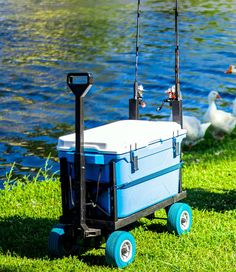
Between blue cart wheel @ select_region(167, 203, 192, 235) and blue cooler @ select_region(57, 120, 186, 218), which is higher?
blue cooler @ select_region(57, 120, 186, 218)

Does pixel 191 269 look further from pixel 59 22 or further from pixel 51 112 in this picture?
pixel 59 22

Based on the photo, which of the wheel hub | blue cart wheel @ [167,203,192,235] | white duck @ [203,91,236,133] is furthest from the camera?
white duck @ [203,91,236,133]

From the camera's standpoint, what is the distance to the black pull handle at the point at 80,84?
478 centimetres

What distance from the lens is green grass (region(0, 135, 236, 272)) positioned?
5004 millimetres

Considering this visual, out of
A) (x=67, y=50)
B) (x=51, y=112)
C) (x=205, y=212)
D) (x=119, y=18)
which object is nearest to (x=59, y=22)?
(x=119, y=18)

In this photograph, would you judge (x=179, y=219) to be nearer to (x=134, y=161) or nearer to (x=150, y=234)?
(x=150, y=234)

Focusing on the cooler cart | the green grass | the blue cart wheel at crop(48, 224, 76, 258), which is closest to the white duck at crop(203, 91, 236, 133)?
the green grass

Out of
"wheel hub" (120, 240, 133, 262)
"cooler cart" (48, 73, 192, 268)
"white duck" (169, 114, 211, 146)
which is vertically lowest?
"white duck" (169, 114, 211, 146)

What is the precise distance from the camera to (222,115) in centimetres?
1100

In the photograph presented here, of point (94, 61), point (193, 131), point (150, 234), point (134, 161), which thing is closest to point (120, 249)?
point (134, 161)

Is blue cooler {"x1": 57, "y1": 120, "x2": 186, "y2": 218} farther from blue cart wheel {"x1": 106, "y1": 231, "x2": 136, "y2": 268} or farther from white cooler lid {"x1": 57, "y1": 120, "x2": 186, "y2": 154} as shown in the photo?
blue cart wheel {"x1": 106, "y1": 231, "x2": 136, "y2": 268}

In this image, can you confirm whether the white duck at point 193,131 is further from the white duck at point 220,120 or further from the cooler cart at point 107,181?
the cooler cart at point 107,181

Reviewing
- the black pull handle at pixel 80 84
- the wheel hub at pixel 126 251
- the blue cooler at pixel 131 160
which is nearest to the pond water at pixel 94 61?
the blue cooler at pixel 131 160

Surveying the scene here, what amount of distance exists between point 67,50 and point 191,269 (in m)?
14.8
